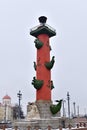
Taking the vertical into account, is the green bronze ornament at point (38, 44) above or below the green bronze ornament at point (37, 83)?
above

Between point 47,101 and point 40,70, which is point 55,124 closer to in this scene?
point 47,101

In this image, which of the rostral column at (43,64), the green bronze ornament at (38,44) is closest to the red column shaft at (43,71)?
the rostral column at (43,64)

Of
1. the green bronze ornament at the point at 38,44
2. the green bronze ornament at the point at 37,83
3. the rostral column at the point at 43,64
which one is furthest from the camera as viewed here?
the green bronze ornament at the point at 38,44

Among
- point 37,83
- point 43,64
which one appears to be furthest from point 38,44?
point 37,83

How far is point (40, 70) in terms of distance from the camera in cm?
2819

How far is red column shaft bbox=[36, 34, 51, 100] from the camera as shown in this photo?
27.9m

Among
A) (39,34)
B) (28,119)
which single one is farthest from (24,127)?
(39,34)

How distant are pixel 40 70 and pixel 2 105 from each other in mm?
58326

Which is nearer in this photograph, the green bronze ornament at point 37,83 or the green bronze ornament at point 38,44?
the green bronze ornament at point 37,83

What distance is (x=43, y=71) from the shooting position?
28.1m

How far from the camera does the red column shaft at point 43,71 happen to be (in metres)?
27.9

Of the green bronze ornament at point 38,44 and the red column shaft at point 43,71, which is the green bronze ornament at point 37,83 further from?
the green bronze ornament at point 38,44

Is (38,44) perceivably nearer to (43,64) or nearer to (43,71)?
(43,64)

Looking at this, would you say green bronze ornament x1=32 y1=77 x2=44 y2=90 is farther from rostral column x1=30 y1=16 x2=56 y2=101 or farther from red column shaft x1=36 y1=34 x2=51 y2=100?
red column shaft x1=36 y1=34 x2=51 y2=100
